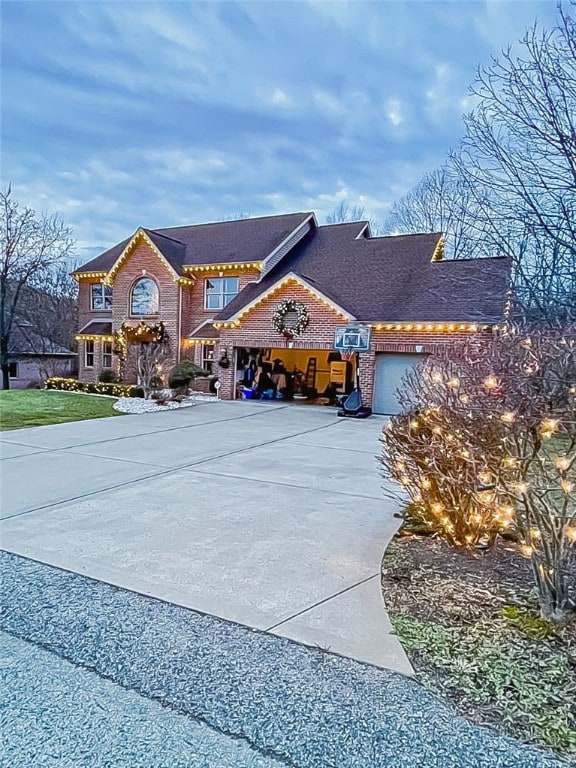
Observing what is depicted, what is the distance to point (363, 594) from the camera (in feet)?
12.6

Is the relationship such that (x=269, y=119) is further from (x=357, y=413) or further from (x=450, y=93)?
(x=357, y=413)

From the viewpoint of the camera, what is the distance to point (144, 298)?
2181 centimetres

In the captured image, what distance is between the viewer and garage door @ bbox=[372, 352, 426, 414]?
1545 cm

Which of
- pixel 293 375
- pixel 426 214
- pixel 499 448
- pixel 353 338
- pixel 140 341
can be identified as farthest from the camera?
pixel 426 214

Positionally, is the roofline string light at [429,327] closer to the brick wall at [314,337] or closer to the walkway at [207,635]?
the brick wall at [314,337]

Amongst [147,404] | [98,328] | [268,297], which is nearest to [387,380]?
[268,297]

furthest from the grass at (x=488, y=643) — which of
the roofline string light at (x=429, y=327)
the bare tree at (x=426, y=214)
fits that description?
the bare tree at (x=426, y=214)

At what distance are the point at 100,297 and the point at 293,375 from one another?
33.9ft

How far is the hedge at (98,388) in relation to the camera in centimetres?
1811

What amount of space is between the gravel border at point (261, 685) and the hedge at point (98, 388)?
14744 mm

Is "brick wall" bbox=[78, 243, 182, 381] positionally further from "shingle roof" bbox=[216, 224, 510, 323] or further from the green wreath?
the green wreath

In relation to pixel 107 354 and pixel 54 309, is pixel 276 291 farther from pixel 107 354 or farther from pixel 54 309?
pixel 54 309

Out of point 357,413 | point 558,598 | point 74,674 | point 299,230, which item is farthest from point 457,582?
point 299,230

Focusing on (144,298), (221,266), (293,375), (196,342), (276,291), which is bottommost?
(293,375)
